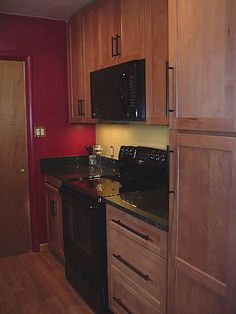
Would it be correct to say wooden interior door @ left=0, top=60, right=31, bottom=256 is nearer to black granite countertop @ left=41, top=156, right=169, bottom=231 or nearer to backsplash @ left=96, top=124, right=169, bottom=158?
black granite countertop @ left=41, top=156, right=169, bottom=231

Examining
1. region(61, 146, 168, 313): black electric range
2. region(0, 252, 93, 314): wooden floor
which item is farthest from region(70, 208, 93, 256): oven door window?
region(0, 252, 93, 314): wooden floor

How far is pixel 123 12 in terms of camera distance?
2631mm

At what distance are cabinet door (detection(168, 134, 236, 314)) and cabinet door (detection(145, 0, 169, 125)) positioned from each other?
26.0 inches

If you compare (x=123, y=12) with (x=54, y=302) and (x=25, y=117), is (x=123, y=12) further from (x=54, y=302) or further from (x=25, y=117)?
(x=54, y=302)

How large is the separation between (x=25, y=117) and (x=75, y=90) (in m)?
0.60

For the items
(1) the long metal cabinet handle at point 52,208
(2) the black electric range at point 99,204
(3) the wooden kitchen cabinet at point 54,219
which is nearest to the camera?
(2) the black electric range at point 99,204

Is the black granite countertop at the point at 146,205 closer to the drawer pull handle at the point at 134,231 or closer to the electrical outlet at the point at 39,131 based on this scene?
the drawer pull handle at the point at 134,231

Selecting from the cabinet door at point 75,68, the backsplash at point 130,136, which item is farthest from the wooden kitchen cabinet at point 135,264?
the cabinet door at point 75,68

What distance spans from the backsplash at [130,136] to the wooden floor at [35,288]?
1.31 m

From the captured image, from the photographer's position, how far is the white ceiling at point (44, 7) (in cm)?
308

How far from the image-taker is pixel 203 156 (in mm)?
1524

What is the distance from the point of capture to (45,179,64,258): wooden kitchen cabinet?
3352mm

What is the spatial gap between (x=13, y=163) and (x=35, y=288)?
1314 millimetres

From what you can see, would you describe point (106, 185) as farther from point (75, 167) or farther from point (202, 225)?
point (202, 225)
